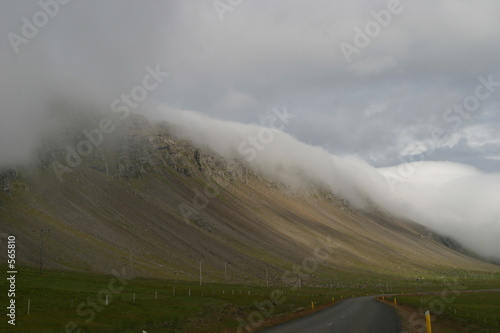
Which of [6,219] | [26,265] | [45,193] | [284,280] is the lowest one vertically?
[284,280]

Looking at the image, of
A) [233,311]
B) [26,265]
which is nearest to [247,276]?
[26,265]

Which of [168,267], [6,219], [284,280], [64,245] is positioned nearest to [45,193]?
[6,219]

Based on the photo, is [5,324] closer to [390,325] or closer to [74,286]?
[390,325]

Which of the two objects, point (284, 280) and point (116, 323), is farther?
point (284, 280)

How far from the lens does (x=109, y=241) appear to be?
165m

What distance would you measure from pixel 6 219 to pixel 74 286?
78.1 metres

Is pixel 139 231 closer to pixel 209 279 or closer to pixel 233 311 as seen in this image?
pixel 209 279

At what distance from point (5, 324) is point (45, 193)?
15637cm

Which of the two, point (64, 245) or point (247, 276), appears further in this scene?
point (247, 276)

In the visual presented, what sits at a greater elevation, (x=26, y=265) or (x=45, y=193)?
(x=45, y=193)

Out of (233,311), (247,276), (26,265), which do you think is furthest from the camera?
(247,276)

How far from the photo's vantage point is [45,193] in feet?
598

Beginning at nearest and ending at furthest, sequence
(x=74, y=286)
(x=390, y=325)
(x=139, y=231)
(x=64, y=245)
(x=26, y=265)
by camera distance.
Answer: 1. (x=390, y=325)
2. (x=74, y=286)
3. (x=26, y=265)
4. (x=64, y=245)
5. (x=139, y=231)

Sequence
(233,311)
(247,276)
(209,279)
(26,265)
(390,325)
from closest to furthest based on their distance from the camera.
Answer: (390,325)
(233,311)
(26,265)
(209,279)
(247,276)
